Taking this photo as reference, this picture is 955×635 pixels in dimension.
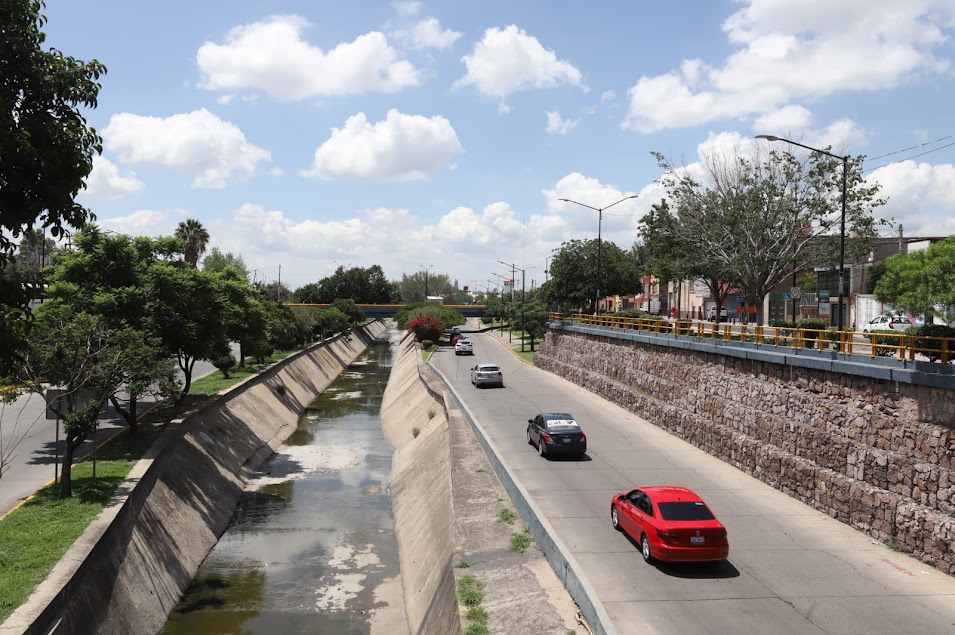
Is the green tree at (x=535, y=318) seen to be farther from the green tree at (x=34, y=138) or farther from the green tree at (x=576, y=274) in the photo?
the green tree at (x=34, y=138)

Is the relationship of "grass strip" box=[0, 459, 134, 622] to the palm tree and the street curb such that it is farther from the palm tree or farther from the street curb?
the palm tree

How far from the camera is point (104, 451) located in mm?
28812

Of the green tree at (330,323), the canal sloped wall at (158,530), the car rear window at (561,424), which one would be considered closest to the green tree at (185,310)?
the canal sloped wall at (158,530)

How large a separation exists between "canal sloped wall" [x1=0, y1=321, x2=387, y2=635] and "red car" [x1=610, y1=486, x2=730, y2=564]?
13280 millimetres

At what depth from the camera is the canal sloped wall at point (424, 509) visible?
18602 mm

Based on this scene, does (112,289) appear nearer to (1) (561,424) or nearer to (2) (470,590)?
(1) (561,424)

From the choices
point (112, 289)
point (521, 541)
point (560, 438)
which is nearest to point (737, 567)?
point (521, 541)

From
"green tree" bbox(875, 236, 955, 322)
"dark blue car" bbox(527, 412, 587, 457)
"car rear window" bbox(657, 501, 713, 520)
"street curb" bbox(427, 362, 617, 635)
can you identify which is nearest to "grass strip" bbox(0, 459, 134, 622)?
"street curb" bbox(427, 362, 617, 635)

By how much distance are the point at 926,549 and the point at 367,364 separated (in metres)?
91.4

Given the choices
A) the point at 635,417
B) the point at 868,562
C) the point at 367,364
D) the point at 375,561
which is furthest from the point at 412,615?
the point at 367,364

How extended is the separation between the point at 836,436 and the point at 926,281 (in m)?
12.1

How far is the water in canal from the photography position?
70.2 feet

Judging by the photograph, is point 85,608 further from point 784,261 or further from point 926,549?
point 784,261

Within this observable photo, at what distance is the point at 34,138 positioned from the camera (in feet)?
41.0
